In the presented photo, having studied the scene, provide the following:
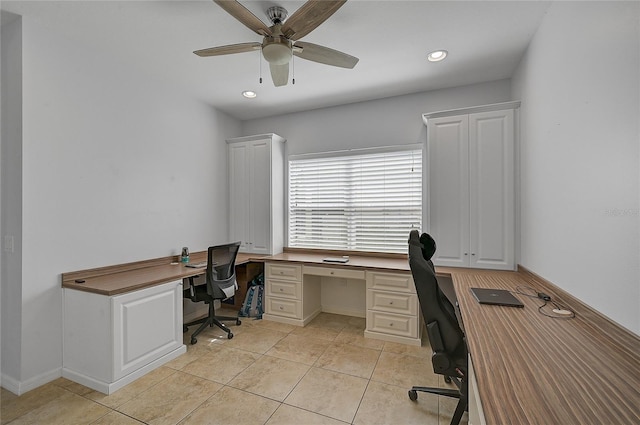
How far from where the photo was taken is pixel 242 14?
1.70m

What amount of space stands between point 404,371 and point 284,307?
160cm

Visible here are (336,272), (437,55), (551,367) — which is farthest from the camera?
(336,272)

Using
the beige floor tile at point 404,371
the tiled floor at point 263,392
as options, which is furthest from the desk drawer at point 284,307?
the beige floor tile at point 404,371

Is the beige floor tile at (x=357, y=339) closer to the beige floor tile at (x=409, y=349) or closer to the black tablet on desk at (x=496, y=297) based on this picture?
the beige floor tile at (x=409, y=349)

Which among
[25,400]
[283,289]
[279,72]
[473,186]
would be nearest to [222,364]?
[283,289]

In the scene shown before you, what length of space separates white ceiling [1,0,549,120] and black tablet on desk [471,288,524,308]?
2.03 metres

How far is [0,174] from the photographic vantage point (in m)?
2.20

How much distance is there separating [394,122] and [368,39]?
4.44ft

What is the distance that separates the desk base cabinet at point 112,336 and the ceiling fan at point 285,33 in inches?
80.2

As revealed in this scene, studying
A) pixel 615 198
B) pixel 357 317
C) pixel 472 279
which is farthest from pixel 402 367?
pixel 615 198

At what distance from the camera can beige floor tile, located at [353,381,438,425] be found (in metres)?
1.85

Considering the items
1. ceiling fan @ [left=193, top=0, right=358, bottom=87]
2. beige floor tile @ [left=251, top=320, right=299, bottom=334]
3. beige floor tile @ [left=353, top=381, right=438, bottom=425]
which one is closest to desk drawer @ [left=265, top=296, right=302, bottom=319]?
beige floor tile @ [left=251, top=320, right=299, bottom=334]

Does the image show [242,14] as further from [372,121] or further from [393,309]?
[393,309]

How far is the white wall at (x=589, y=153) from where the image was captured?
119 centimetres
